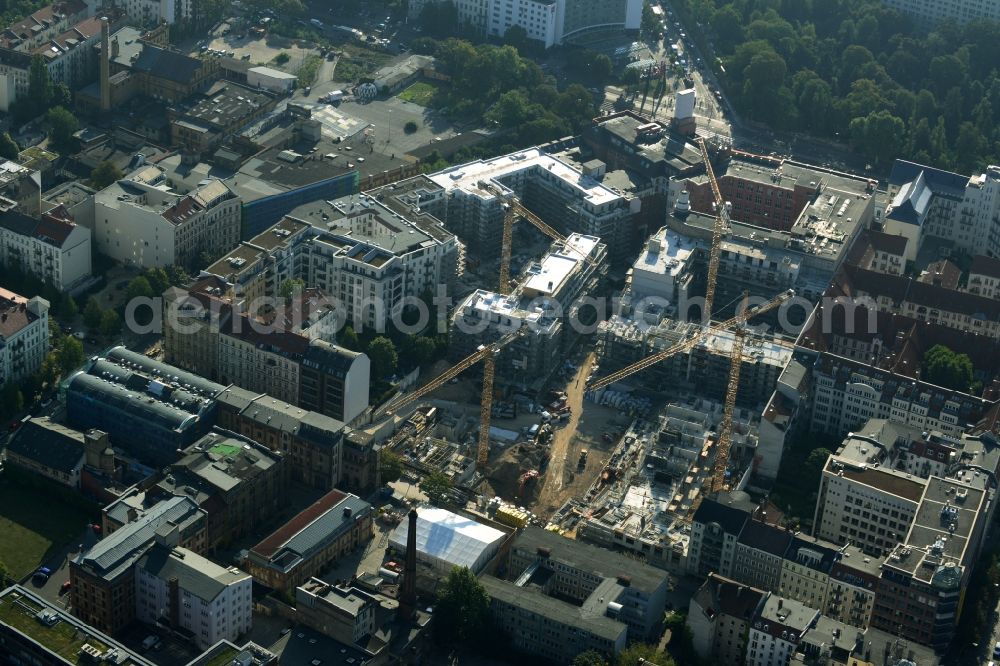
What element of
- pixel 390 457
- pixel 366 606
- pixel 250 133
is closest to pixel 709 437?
pixel 390 457

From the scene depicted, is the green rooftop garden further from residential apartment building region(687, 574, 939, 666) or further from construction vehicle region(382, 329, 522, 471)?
residential apartment building region(687, 574, 939, 666)

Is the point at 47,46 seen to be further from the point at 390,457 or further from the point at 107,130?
the point at 390,457

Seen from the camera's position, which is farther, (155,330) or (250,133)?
(250,133)

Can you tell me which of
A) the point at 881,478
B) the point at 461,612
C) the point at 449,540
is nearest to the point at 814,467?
the point at 881,478

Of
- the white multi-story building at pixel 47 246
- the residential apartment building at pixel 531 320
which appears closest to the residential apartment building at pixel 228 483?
the residential apartment building at pixel 531 320

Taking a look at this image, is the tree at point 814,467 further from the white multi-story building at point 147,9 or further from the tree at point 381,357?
the white multi-story building at point 147,9
